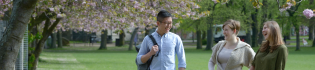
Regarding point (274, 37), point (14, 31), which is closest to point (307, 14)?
point (274, 37)

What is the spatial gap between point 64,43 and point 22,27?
139 feet

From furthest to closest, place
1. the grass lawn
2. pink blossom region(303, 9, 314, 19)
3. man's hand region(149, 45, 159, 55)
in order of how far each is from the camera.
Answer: the grass lawn, pink blossom region(303, 9, 314, 19), man's hand region(149, 45, 159, 55)

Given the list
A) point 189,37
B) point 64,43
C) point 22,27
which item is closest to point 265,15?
point 64,43

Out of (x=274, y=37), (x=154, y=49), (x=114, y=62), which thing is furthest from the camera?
(x=114, y=62)

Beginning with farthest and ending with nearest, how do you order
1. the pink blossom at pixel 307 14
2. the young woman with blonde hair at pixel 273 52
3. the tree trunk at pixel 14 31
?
Answer: the pink blossom at pixel 307 14, the tree trunk at pixel 14 31, the young woman with blonde hair at pixel 273 52

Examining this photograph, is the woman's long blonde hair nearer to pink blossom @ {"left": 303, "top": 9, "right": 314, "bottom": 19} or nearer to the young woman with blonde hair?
the young woman with blonde hair

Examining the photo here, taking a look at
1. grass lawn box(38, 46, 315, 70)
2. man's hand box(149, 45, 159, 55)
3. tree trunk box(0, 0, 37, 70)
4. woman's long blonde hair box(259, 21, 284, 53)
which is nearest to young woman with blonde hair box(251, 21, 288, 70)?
woman's long blonde hair box(259, 21, 284, 53)

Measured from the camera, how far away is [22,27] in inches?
247

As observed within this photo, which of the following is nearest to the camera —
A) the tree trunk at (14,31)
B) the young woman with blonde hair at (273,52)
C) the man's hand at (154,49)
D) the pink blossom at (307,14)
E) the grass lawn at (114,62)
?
the man's hand at (154,49)

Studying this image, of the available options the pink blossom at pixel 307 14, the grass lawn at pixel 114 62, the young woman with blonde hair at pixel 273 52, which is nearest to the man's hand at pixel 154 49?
the young woman with blonde hair at pixel 273 52

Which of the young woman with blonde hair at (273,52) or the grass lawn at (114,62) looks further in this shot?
the grass lawn at (114,62)

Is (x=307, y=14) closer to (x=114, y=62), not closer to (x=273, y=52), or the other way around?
(x=273, y=52)

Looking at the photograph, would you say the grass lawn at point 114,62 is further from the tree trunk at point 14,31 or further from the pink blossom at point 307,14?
the tree trunk at point 14,31

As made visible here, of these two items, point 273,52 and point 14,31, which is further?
point 14,31
